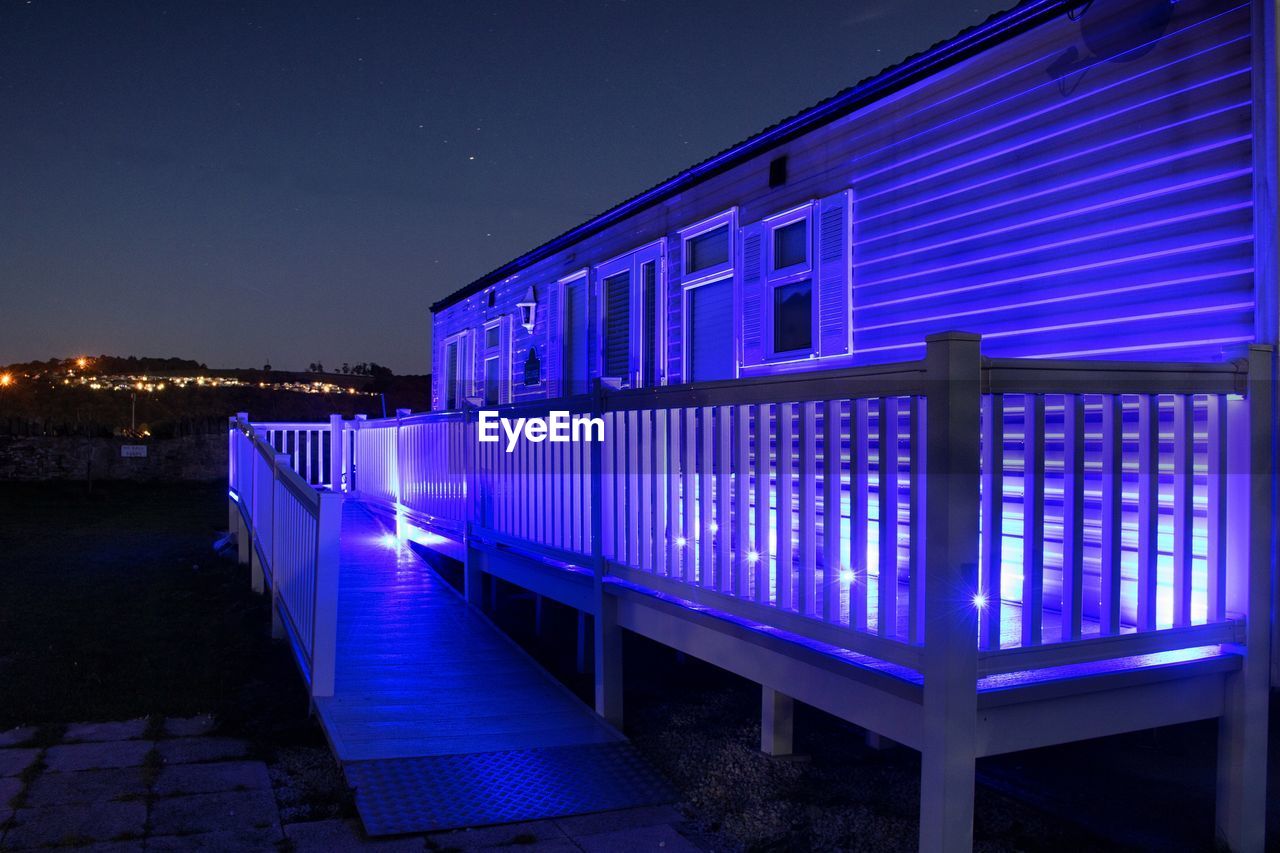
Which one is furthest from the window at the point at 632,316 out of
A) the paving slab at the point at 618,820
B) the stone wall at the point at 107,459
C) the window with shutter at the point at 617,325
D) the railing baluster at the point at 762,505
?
the stone wall at the point at 107,459

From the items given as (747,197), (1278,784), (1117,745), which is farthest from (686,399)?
(747,197)

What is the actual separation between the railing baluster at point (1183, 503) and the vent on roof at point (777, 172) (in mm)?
4145

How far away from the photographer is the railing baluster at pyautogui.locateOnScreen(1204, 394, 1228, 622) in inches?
132

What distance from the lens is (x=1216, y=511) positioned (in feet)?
10.9

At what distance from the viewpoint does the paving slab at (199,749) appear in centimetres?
444

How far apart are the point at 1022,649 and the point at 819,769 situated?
5.45ft

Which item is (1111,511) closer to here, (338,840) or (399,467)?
(338,840)

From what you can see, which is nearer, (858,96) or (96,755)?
(96,755)

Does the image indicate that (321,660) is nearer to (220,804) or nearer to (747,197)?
(220,804)

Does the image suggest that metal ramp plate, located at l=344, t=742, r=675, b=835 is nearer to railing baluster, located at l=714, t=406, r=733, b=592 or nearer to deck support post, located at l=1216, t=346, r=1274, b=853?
railing baluster, located at l=714, t=406, r=733, b=592

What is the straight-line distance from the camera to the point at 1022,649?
2891 millimetres

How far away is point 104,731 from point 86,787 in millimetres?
923

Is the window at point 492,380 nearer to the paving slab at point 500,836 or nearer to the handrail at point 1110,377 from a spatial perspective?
the paving slab at point 500,836

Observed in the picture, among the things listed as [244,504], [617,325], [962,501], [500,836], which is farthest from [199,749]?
[244,504]
